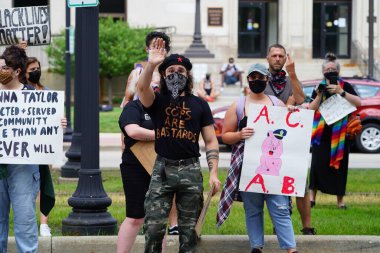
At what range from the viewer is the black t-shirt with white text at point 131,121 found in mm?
8141

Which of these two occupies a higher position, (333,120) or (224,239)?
(333,120)

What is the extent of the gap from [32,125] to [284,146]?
2.16 m

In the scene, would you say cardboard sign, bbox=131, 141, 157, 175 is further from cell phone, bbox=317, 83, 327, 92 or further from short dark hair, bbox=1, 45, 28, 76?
cell phone, bbox=317, 83, 327, 92

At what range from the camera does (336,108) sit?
1080cm

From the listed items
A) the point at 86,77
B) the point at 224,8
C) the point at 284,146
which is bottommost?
the point at 284,146

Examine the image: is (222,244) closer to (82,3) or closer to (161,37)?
(161,37)

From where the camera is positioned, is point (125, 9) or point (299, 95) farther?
point (125, 9)

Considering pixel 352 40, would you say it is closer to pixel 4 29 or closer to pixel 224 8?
pixel 224 8

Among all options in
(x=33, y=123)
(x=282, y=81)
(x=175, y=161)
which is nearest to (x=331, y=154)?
(x=282, y=81)

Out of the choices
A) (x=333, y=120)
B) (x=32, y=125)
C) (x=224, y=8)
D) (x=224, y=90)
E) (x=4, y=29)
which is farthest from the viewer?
(x=224, y=8)

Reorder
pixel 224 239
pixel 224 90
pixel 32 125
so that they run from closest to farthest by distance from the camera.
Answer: pixel 32 125, pixel 224 239, pixel 224 90

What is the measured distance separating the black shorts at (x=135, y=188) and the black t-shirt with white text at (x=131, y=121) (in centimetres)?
7

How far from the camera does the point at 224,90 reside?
3491 centimetres

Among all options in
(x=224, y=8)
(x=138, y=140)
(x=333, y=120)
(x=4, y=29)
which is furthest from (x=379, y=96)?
(x=224, y=8)
